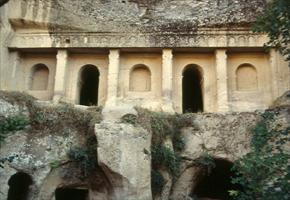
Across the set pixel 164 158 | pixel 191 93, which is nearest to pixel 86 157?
pixel 164 158

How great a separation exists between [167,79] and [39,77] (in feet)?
15.1

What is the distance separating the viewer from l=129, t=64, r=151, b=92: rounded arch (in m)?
16.7

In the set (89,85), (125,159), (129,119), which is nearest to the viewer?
(125,159)

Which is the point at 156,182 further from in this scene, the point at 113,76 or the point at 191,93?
the point at 191,93

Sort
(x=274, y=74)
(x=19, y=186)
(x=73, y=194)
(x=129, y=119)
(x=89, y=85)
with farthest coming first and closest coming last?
(x=89, y=85)
(x=274, y=74)
(x=73, y=194)
(x=19, y=186)
(x=129, y=119)

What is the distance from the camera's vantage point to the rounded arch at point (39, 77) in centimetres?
1698

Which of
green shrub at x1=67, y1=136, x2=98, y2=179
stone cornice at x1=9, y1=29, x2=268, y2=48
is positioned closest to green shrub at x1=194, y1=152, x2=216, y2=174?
green shrub at x1=67, y1=136, x2=98, y2=179

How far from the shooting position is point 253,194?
7.87m

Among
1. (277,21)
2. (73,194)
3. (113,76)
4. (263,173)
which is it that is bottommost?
(73,194)

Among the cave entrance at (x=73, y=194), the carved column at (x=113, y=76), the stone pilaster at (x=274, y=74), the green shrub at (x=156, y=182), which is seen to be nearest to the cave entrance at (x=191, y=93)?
the carved column at (x=113, y=76)

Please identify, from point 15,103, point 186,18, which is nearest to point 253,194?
point 15,103

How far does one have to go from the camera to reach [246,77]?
16.5 metres

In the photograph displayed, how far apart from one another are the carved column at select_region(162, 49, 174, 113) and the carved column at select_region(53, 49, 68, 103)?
3.35m

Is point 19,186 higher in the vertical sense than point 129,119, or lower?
lower
